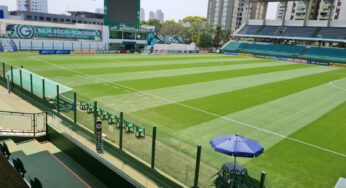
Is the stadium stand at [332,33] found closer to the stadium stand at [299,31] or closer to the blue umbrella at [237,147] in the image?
the stadium stand at [299,31]

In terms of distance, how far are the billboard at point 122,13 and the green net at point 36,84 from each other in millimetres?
42567

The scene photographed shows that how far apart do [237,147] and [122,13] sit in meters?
58.6

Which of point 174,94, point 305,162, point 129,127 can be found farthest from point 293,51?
point 129,127

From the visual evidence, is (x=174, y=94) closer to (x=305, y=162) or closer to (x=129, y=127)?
(x=129, y=127)

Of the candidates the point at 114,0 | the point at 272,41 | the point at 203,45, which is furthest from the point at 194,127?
the point at 203,45

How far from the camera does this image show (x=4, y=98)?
19.5 metres

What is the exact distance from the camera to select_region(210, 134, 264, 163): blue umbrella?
29.5 feet

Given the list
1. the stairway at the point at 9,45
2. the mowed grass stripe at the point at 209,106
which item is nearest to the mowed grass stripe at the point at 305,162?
the mowed grass stripe at the point at 209,106

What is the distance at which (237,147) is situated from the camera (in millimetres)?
9188

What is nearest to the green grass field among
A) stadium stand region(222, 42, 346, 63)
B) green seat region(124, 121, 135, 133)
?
green seat region(124, 121, 135, 133)

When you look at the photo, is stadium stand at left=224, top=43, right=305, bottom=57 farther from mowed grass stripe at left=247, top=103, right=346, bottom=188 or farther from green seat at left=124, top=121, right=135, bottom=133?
green seat at left=124, top=121, right=135, bottom=133

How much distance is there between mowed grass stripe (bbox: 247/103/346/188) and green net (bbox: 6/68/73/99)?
1064 centimetres

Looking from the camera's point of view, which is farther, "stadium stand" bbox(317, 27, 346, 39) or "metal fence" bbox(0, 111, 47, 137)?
"stadium stand" bbox(317, 27, 346, 39)

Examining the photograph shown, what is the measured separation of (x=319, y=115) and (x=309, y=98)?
585cm
